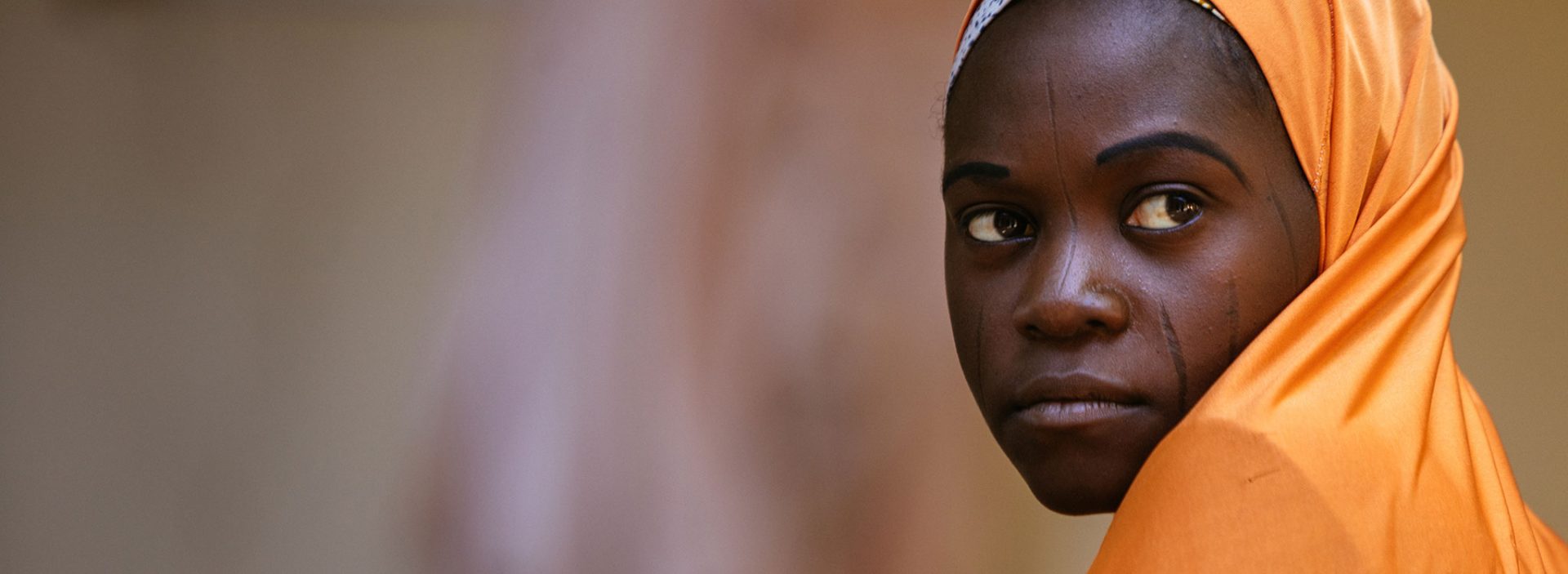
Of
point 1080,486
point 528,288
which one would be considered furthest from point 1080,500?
point 528,288

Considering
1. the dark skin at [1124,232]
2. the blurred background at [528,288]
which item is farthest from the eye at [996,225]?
the blurred background at [528,288]

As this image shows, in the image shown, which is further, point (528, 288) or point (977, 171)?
point (528, 288)

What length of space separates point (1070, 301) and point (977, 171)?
0.10 meters

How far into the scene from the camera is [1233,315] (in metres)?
0.65

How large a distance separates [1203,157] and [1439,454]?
6.8 inches

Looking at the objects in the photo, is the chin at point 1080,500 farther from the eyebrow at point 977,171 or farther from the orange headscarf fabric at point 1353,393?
the eyebrow at point 977,171

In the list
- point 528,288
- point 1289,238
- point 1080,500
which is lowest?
point 1080,500

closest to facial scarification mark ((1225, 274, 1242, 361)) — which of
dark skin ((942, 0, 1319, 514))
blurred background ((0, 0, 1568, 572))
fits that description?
dark skin ((942, 0, 1319, 514))

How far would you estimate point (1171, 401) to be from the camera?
650 millimetres

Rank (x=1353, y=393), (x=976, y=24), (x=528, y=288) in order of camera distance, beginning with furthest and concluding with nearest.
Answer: (x=528, y=288), (x=976, y=24), (x=1353, y=393)

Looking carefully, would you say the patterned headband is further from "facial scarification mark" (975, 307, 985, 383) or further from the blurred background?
the blurred background

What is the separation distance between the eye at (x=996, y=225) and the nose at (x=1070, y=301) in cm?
4

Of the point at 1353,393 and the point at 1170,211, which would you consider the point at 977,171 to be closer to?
the point at 1170,211

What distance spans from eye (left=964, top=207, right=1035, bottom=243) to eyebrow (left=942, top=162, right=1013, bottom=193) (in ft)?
0.07
